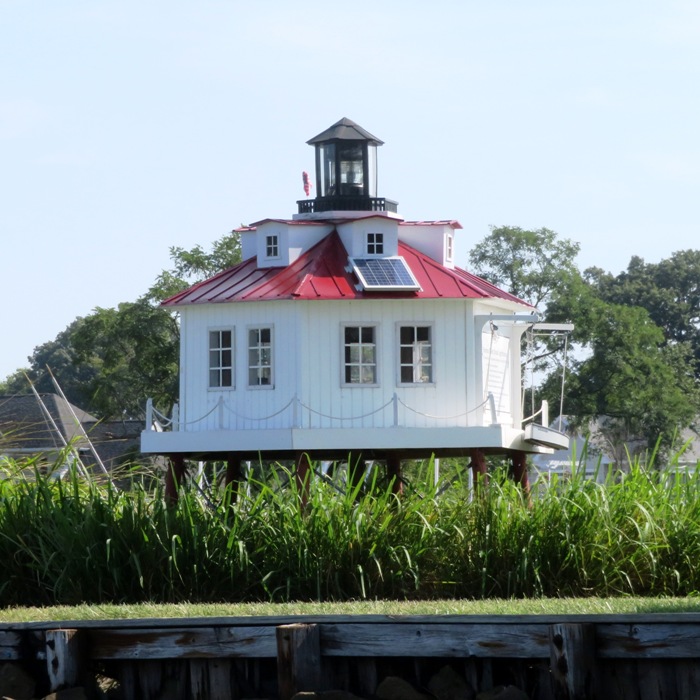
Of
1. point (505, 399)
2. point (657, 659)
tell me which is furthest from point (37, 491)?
point (505, 399)

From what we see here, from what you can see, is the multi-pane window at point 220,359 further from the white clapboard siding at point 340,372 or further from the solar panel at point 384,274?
the solar panel at point 384,274

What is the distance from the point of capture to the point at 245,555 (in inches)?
667

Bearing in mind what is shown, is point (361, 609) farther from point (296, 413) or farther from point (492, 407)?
point (492, 407)

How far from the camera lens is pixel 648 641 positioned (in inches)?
424

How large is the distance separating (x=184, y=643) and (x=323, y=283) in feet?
48.5

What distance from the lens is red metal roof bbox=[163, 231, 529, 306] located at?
25.8m

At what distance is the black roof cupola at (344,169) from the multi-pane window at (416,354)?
3067mm

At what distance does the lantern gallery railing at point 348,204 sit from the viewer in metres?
28.3

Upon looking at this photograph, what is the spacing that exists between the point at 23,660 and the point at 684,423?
1742 inches

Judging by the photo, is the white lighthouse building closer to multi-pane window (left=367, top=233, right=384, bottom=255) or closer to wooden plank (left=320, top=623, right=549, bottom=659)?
multi-pane window (left=367, top=233, right=384, bottom=255)

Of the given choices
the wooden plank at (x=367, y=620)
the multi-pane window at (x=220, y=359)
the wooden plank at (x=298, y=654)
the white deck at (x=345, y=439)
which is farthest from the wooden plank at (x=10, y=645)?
the multi-pane window at (x=220, y=359)

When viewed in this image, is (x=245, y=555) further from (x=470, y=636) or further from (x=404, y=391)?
(x=404, y=391)

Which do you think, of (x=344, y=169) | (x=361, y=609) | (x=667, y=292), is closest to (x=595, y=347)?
(x=344, y=169)

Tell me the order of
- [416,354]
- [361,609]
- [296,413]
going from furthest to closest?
[416,354] → [296,413] → [361,609]
